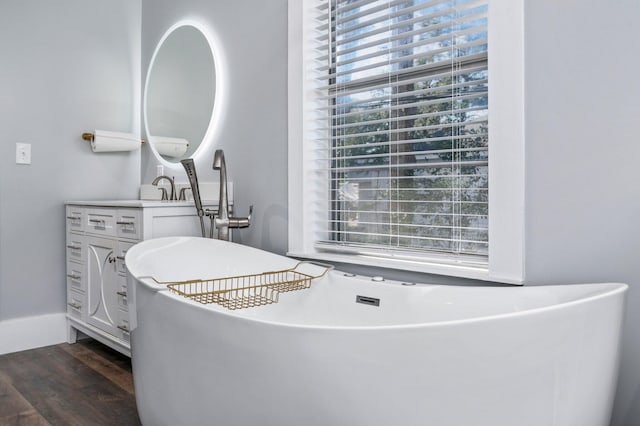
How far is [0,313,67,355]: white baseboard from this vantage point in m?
2.61

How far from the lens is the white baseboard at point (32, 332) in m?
2.61

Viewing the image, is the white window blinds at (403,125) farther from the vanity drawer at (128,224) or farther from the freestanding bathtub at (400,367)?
the vanity drawer at (128,224)

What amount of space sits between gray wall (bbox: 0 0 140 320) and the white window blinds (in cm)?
171

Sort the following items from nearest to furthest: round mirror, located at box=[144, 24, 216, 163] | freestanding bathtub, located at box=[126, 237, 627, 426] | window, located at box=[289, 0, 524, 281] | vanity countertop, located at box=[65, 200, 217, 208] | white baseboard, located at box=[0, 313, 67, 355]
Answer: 1. freestanding bathtub, located at box=[126, 237, 627, 426]
2. window, located at box=[289, 0, 524, 281]
3. vanity countertop, located at box=[65, 200, 217, 208]
4. white baseboard, located at box=[0, 313, 67, 355]
5. round mirror, located at box=[144, 24, 216, 163]

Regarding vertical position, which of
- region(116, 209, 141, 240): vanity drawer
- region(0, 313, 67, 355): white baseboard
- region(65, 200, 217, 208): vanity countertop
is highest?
region(65, 200, 217, 208): vanity countertop

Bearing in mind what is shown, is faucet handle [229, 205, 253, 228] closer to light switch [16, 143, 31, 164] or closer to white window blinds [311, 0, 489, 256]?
white window blinds [311, 0, 489, 256]

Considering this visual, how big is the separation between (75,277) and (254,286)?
1.57 metres

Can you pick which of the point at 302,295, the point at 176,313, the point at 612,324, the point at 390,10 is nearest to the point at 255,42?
the point at 390,10

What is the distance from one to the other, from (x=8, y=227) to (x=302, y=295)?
1.98 metres

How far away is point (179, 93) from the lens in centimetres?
294

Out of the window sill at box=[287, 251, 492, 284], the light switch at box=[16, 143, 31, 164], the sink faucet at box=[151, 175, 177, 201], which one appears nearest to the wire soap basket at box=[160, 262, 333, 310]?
the window sill at box=[287, 251, 492, 284]

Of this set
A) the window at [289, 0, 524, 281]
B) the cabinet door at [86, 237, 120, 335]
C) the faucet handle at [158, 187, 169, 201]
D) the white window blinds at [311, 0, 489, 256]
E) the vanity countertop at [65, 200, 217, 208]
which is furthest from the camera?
the faucet handle at [158, 187, 169, 201]

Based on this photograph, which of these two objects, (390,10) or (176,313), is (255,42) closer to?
(390,10)

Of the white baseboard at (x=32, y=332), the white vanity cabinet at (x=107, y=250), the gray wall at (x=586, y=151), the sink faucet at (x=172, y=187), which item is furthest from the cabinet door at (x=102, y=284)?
the gray wall at (x=586, y=151)
